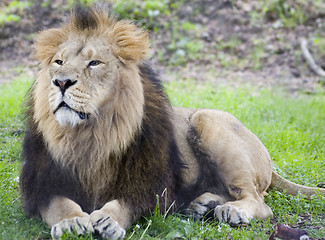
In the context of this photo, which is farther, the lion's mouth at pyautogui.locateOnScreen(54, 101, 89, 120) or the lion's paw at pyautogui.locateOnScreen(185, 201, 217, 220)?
the lion's paw at pyautogui.locateOnScreen(185, 201, 217, 220)

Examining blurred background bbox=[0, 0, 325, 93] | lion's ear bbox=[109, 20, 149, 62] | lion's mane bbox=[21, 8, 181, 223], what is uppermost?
lion's ear bbox=[109, 20, 149, 62]

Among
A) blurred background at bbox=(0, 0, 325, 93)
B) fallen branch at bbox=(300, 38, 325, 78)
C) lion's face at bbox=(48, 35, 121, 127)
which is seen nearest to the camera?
lion's face at bbox=(48, 35, 121, 127)

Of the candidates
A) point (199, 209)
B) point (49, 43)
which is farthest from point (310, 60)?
point (49, 43)

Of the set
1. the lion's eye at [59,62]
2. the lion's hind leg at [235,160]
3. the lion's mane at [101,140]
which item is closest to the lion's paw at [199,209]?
the lion's hind leg at [235,160]

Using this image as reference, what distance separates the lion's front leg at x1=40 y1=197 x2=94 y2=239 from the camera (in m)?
3.07

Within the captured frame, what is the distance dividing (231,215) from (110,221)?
1044 mm

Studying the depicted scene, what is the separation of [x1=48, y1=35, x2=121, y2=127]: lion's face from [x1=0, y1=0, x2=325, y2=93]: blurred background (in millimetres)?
6297

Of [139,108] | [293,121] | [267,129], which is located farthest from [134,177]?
[293,121]

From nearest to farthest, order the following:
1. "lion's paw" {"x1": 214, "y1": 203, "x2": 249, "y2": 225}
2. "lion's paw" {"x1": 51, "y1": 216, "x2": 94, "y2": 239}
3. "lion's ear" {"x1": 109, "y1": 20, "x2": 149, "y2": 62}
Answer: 1. "lion's paw" {"x1": 51, "y1": 216, "x2": 94, "y2": 239}
2. "lion's ear" {"x1": 109, "y1": 20, "x2": 149, "y2": 62}
3. "lion's paw" {"x1": 214, "y1": 203, "x2": 249, "y2": 225}

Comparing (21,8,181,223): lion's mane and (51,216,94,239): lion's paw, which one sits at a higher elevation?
(21,8,181,223): lion's mane

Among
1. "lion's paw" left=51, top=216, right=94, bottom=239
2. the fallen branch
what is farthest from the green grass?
the fallen branch

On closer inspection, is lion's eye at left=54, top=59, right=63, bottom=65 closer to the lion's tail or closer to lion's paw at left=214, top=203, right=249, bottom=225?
lion's paw at left=214, top=203, right=249, bottom=225

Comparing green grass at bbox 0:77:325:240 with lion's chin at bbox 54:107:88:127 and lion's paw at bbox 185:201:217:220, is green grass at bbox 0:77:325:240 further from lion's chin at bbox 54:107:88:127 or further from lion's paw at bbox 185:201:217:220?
lion's chin at bbox 54:107:88:127

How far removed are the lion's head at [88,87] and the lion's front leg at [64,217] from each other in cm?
28
